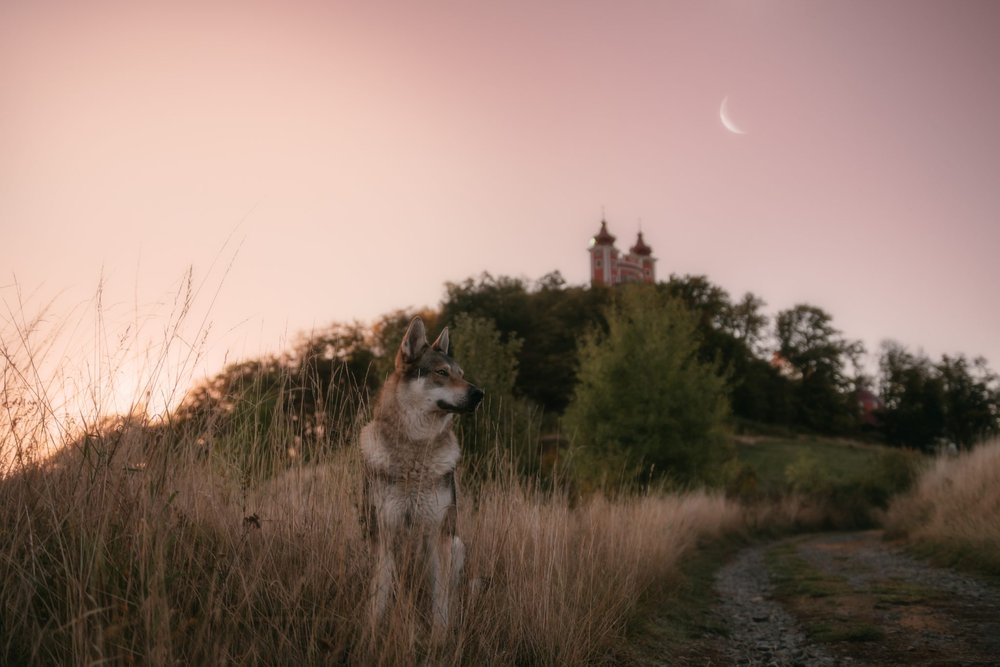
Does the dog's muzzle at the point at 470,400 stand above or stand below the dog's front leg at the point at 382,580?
above

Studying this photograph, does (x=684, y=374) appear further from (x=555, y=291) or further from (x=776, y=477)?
(x=555, y=291)

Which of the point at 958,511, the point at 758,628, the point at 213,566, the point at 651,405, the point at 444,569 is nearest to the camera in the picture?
the point at 213,566

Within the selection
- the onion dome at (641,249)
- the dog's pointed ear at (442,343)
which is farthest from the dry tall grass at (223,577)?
the onion dome at (641,249)

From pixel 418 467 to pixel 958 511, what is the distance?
39.7 feet

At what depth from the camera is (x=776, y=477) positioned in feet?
99.2

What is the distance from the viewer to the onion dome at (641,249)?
11456cm

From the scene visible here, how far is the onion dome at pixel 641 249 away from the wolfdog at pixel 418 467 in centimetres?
11293

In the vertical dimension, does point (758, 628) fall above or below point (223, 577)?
below

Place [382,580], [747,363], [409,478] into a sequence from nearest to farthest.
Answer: [382,580] → [409,478] → [747,363]

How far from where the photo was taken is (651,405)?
1772 cm

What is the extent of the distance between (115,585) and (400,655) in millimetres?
1316

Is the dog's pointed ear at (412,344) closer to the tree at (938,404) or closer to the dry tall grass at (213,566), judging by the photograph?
the dry tall grass at (213,566)

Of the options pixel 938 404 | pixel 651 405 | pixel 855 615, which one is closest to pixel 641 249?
pixel 938 404

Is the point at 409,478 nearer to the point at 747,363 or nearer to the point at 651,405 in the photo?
the point at 651,405
